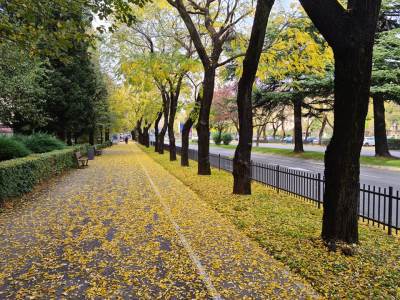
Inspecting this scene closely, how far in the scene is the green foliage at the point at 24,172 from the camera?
995 centimetres

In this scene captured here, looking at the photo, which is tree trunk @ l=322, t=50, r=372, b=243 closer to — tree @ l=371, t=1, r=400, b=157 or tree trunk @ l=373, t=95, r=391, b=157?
tree @ l=371, t=1, r=400, b=157

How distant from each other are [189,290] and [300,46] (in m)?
13.0

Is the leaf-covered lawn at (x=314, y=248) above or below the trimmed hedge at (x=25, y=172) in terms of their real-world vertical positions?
below

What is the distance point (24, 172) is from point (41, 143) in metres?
9.24

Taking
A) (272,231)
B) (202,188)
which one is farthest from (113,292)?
(202,188)

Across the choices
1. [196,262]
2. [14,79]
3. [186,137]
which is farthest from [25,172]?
[186,137]

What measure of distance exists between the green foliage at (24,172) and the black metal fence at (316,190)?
8.17 meters

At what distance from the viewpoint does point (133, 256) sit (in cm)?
590

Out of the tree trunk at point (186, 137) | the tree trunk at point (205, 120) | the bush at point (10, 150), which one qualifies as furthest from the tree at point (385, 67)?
the bush at point (10, 150)

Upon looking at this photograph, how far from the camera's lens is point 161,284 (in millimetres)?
4785

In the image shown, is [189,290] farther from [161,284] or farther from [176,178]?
[176,178]

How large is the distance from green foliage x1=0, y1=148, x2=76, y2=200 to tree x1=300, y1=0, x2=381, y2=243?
8349 mm

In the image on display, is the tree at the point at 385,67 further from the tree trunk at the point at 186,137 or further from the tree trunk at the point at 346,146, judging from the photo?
the tree trunk at the point at 346,146

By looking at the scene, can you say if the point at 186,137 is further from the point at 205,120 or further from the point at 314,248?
the point at 314,248
